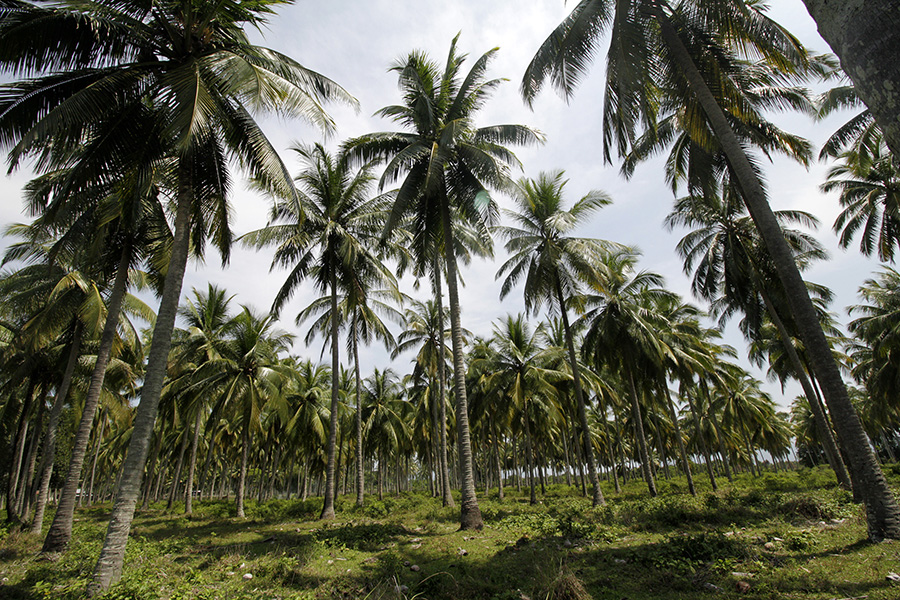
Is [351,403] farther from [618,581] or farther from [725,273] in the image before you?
[618,581]

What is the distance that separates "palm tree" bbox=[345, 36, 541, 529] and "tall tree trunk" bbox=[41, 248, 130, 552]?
25.5ft

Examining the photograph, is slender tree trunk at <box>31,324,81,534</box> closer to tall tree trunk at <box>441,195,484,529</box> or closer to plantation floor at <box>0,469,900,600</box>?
plantation floor at <box>0,469,900,600</box>

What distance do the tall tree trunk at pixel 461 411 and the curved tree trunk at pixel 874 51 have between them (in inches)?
418

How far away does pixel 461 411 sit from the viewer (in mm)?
12922

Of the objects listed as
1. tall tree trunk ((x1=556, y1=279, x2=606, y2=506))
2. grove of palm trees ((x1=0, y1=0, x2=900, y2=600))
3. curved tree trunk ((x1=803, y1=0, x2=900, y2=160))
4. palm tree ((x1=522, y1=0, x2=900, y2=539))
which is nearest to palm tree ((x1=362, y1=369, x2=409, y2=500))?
grove of palm trees ((x1=0, y1=0, x2=900, y2=600))

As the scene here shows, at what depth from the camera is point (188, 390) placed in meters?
22.1

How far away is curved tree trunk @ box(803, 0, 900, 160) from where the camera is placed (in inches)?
82.4

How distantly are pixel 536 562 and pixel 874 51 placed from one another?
7840mm

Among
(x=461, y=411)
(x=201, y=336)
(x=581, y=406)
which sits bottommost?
(x=461, y=411)

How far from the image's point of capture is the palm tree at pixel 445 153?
13586 mm

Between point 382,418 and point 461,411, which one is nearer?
point 461,411

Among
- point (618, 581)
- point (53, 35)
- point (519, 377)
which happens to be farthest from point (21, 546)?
point (519, 377)

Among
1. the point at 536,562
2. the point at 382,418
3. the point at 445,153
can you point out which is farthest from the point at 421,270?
the point at 382,418

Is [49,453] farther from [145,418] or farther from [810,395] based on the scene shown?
[810,395]
